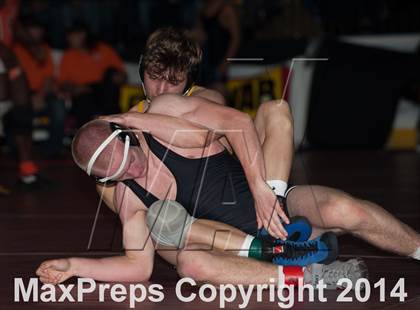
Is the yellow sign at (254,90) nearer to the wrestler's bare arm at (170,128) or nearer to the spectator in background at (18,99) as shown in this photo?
the spectator in background at (18,99)

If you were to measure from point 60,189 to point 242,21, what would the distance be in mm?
4950

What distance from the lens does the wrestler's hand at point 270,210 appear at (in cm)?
497

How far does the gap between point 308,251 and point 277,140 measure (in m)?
0.67

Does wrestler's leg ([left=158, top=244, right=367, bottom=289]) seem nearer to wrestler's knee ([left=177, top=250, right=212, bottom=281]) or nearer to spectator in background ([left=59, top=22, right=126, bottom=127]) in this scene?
wrestler's knee ([left=177, top=250, right=212, bottom=281])

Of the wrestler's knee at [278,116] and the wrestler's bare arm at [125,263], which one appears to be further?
the wrestler's knee at [278,116]

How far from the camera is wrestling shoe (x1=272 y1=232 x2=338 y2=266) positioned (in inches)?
→ 196

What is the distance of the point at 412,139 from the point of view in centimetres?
1343

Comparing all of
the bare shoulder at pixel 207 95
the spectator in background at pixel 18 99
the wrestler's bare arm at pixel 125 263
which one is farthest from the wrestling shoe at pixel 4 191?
the wrestler's bare arm at pixel 125 263

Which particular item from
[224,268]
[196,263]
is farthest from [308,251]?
[196,263]

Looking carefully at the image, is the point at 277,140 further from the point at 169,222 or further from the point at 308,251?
the point at 169,222

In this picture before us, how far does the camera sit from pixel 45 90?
13.0 m

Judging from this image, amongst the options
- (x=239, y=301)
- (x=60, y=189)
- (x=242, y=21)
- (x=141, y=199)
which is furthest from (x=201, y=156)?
(x=242, y=21)

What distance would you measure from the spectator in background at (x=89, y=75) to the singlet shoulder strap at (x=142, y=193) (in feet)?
26.6

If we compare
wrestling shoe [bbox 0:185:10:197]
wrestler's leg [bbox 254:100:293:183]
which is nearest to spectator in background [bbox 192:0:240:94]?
wrestling shoe [bbox 0:185:10:197]
